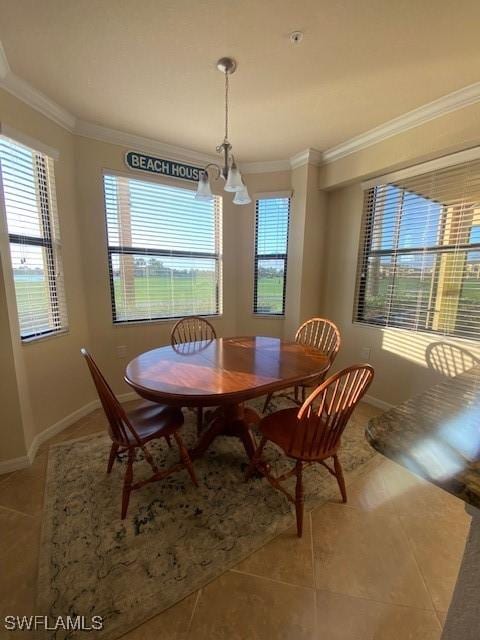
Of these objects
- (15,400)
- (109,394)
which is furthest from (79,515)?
(15,400)

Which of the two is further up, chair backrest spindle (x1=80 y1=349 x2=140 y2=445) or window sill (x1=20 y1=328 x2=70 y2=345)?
window sill (x1=20 y1=328 x2=70 y2=345)

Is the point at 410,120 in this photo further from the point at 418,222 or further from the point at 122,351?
the point at 122,351

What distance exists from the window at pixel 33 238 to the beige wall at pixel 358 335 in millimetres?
2743

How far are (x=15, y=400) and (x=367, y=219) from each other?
3.41 m

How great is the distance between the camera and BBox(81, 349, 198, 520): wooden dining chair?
1417 mm

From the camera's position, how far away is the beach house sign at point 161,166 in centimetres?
269

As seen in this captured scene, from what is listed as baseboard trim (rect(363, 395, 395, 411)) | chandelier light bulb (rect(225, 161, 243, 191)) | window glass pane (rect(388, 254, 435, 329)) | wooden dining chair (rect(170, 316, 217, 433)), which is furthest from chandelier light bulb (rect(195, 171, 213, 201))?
baseboard trim (rect(363, 395, 395, 411))

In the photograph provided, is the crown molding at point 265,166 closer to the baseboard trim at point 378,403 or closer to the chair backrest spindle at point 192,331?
the chair backrest spindle at point 192,331

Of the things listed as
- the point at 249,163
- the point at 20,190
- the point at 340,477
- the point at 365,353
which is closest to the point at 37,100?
the point at 20,190

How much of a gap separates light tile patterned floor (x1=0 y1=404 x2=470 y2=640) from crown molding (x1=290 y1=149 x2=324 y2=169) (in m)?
3.04

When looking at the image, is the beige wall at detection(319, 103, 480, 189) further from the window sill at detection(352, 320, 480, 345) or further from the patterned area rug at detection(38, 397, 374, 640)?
the patterned area rug at detection(38, 397, 374, 640)

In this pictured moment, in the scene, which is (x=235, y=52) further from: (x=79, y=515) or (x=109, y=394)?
(x=79, y=515)

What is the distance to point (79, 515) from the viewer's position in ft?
5.02

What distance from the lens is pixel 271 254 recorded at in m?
3.35
